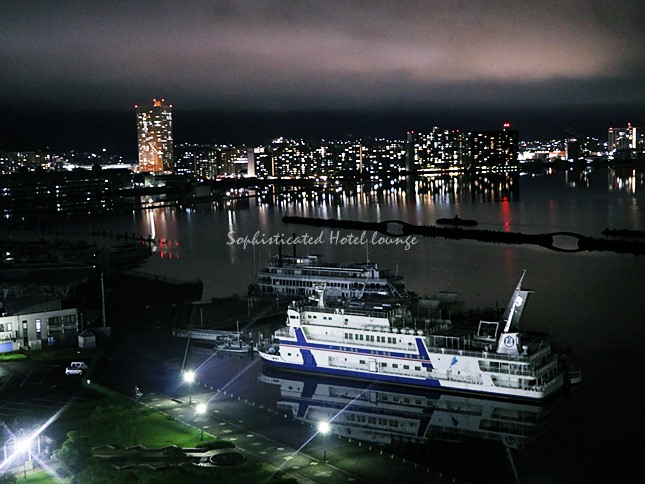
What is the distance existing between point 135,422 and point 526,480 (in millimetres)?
3192

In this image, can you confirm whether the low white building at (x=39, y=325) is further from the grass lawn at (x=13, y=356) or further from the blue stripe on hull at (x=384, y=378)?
the blue stripe on hull at (x=384, y=378)

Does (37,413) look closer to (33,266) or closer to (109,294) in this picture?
(109,294)

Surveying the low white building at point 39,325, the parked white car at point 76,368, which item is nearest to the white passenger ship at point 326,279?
the low white building at point 39,325

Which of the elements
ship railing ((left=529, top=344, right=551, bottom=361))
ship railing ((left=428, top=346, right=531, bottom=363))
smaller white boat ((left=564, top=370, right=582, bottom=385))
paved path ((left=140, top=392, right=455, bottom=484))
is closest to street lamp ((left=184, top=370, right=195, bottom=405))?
paved path ((left=140, top=392, right=455, bottom=484))

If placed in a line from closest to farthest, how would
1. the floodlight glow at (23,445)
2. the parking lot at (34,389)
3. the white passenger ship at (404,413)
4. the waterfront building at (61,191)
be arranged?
the floodlight glow at (23,445) → the parking lot at (34,389) → the white passenger ship at (404,413) → the waterfront building at (61,191)

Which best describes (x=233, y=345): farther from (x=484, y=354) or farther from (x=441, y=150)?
(x=441, y=150)

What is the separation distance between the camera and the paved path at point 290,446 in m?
5.76

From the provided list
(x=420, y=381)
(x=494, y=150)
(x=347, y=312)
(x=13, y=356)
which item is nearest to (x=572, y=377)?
(x=420, y=381)

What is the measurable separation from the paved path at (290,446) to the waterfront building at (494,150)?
6802cm

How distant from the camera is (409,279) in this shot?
14.8 metres

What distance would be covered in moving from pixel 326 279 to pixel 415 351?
14.4 feet

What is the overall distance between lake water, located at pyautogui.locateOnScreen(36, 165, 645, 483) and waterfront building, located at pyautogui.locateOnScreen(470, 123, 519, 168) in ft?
129

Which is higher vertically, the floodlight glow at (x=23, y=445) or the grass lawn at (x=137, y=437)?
the floodlight glow at (x=23, y=445)

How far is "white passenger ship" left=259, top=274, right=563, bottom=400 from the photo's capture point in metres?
7.91
